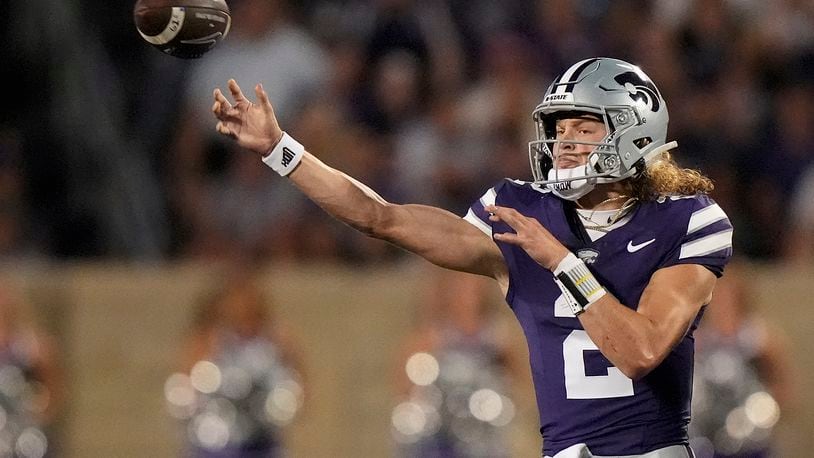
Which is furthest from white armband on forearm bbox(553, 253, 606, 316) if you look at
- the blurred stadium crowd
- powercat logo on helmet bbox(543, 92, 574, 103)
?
the blurred stadium crowd

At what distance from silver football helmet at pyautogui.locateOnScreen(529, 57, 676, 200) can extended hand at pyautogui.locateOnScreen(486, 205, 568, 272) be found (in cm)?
29

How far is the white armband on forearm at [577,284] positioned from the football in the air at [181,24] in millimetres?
1345

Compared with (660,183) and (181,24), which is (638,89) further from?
(181,24)

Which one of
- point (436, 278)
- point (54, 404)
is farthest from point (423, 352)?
point (54, 404)

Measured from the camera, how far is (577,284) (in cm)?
371

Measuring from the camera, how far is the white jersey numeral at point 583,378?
391 centimetres

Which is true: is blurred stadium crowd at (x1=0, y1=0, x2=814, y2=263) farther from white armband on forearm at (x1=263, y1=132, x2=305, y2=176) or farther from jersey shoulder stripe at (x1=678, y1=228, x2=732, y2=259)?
jersey shoulder stripe at (x1=678, y1=228, x2=732, y2=259)

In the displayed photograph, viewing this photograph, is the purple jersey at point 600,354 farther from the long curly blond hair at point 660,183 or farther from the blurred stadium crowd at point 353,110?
the blurred stadium crowd at point 353,110

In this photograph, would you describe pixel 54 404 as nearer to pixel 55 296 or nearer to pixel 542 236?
pixel 55 296

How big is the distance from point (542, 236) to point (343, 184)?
2.20ft

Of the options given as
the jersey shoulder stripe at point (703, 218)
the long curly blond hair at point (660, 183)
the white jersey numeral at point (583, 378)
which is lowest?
the white jersey numeral at point (583, 378)

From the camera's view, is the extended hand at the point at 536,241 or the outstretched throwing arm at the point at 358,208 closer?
the extended hand at the point at 536,241

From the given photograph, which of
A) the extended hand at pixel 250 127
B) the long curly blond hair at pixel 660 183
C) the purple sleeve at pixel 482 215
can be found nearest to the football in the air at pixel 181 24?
the extended hand at pixel 250 127

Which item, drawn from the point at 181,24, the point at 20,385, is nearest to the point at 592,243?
the point at 181,24
